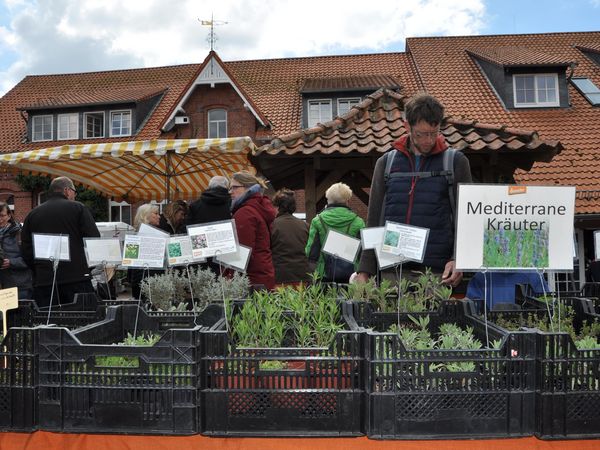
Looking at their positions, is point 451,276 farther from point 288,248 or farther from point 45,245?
point 288,248

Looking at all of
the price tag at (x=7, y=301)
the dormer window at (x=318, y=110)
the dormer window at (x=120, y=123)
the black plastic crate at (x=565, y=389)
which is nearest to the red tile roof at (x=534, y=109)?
the dormer window at (x=318, y=110)

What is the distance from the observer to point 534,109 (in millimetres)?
16609

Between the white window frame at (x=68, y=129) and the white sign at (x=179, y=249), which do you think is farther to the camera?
the white window frame at (x=68, y=129)

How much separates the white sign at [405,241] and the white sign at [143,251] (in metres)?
1.16

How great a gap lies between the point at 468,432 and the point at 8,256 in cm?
539

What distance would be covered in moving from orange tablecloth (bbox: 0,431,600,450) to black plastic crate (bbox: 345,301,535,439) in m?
0.02

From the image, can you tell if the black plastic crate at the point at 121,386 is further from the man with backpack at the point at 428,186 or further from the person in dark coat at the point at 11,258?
the person in dark coat at the point at 11,258

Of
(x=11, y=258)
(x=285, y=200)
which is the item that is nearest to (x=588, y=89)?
(x=285, y=200)

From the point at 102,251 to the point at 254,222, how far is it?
1206mm

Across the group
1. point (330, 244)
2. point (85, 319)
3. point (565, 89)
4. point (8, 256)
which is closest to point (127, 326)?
point (85, 319)

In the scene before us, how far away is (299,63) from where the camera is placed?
23.0 metres

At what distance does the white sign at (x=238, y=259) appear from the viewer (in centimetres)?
319

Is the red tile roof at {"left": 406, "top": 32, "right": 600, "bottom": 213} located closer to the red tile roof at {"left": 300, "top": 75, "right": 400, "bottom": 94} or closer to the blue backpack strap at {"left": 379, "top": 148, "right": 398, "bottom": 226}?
the red tile roof at {"left": 300, "top": 75, "right": 400, "bottom": 94}

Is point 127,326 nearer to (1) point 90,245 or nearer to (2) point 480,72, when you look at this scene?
(1) point 90,245
